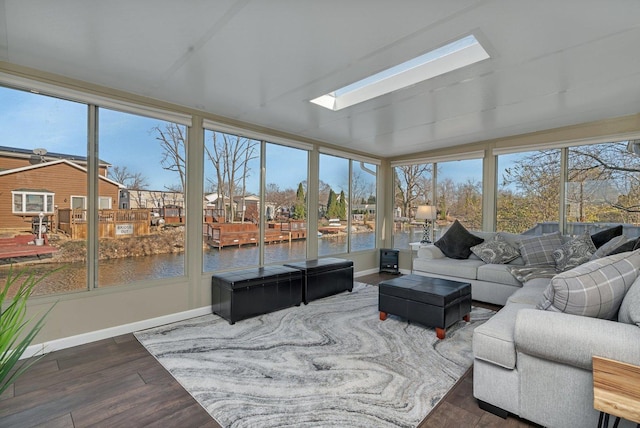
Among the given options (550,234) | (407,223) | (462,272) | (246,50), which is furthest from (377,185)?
(246,50)

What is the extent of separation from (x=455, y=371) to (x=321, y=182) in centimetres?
351

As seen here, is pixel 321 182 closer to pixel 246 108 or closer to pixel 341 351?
pixel 246 108

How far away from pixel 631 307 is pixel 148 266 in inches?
155

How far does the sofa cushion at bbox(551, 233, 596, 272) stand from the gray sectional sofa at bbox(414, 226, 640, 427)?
186cm

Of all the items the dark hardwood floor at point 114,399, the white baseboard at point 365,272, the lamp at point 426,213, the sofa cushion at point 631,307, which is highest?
the lamp at point 426,213

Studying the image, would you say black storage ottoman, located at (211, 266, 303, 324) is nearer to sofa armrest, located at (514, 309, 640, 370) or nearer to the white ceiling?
the white ceiling

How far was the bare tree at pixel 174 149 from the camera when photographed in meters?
3.53

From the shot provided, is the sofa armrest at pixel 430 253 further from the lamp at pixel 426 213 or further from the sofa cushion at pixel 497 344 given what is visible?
the sofa cushion at pixel 497 344

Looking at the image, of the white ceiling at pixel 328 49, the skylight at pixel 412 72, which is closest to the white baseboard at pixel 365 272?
the white ceiling at pixel 328 49

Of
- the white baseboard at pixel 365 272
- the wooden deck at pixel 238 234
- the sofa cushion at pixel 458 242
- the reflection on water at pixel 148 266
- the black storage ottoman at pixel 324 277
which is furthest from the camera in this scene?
the white baseboard at pixel 365 272

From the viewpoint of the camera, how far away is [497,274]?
4062 millimetres

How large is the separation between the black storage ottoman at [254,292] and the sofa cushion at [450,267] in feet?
6.46

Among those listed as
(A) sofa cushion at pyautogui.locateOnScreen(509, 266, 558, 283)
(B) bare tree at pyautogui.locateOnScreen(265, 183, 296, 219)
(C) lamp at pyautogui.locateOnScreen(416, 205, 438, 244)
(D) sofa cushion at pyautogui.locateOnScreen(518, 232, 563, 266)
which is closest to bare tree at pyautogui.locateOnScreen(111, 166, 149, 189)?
(B) bare tree at pyautogui.locateOnScreen(265, 183, 296, 219)

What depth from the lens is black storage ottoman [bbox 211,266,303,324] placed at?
3424mm
